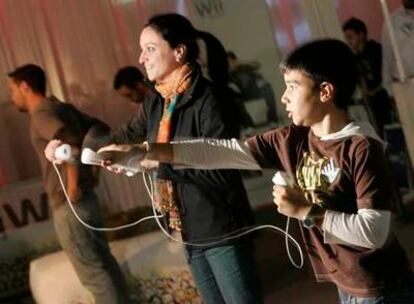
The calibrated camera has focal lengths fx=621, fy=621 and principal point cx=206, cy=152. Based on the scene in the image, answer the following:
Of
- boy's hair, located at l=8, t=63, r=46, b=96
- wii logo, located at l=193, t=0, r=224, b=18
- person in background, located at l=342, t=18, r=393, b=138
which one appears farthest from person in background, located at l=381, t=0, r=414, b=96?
boy's hair, located at l=8, t=63, r=46, b=96

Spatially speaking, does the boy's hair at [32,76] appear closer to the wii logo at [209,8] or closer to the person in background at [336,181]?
the wii logo at [209,8]

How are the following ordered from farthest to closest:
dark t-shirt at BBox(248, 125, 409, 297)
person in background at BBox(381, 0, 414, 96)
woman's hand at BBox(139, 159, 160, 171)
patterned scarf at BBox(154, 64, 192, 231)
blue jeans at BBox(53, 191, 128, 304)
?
person in background at BBox(381, 0, 414, 96), blue jeans at BBox(53, 191, 128, 304), patterned scarf at BBox(154, 64, 192, 231), woman's hand at BBox(139, 159, 160, 171), dark t-shirt at BBox(248, 125, 409, 297)

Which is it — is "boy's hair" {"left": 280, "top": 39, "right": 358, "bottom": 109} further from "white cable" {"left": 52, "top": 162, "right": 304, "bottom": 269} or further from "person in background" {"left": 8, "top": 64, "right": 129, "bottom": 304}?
"person in background" {"left": 8, "top": 64, "right": 129, "bottom": 304}

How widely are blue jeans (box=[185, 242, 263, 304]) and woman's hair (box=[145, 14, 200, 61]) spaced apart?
486mm

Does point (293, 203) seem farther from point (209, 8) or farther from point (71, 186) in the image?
point (209, 8)

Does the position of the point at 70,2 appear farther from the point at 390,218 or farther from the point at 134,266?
the point at 390,218

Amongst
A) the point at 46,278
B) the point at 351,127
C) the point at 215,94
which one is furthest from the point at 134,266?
the point at 351,127

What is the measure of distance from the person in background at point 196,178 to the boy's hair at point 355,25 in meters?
0.84

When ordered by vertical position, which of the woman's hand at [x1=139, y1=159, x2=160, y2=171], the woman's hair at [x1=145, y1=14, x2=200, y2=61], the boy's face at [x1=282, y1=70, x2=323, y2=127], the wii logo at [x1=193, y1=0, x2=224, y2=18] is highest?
the wii logo at [x1=193, y1=0, x2=224, y2=18]

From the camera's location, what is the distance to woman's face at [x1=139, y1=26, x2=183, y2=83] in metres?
1.52

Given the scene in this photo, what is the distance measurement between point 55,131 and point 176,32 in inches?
26.0

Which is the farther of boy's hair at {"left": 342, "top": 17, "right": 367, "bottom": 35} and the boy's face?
boy's hair at {"left": 342, "top": 17, "right": 367, "bottom": 35}

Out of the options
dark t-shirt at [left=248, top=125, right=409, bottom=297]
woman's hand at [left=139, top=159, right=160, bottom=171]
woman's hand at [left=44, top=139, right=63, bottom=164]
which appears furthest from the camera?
woman's hand at [left=44, top=139, right=63, bottom=164]

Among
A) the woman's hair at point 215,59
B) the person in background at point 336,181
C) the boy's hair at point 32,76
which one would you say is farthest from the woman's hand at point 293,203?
the boy's hair at point 32,76
